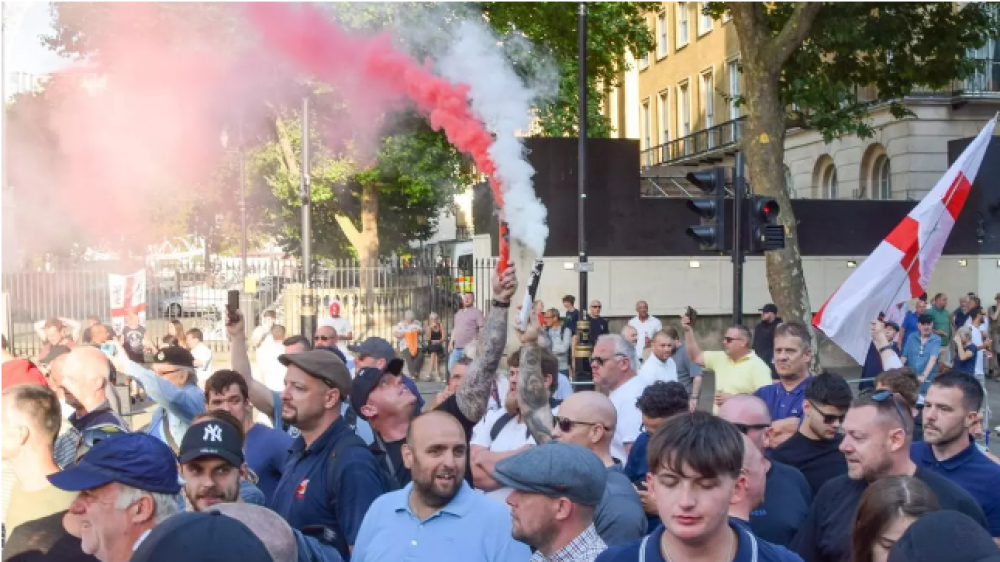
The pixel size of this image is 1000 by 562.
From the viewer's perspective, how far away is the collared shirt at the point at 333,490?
4520 mm

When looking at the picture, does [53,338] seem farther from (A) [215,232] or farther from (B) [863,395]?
(A) [215,232]

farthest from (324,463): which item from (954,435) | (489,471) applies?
(954,435)

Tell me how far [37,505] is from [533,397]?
8.42 ft

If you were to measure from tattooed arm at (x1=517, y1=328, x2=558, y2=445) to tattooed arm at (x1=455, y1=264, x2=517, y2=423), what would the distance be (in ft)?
1.04

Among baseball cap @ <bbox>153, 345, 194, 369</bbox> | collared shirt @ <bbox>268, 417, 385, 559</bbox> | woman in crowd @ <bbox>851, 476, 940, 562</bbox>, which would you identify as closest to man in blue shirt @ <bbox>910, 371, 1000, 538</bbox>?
woman in crowd @ <bbox>851, 476, 940, 562</bbox>

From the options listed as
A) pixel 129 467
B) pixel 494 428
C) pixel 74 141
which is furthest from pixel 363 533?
pixel 74 141

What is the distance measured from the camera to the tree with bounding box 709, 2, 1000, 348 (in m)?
18.1

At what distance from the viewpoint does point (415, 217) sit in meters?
41.9

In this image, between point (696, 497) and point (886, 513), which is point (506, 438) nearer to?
point (886, 513)

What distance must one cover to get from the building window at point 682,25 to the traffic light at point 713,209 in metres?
30.8

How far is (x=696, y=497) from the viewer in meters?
2.86

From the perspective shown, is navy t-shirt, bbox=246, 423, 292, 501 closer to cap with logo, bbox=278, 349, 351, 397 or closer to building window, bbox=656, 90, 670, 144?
cap with logo, bbox=278, 349, 351, 397

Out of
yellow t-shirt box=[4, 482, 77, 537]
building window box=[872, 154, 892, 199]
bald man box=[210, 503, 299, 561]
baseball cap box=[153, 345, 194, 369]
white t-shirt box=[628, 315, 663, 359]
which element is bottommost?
white t-shirt box=[628, 315, 663, 359]

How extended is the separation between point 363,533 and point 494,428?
6.60ft
